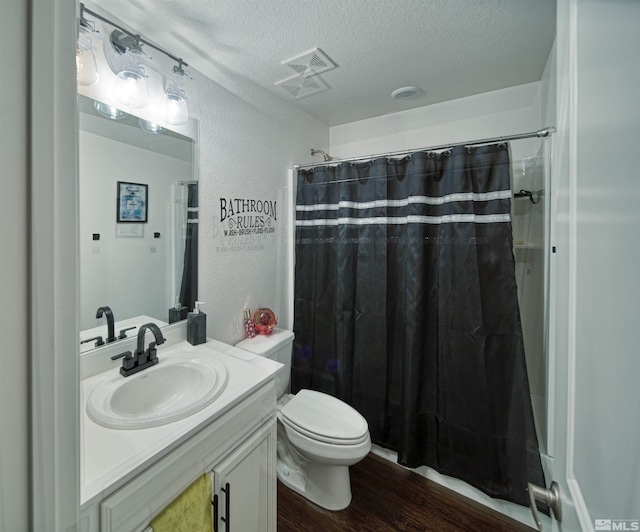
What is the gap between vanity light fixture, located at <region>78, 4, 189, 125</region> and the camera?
44.0 inches

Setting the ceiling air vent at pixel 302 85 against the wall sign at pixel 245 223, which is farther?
the ceiling air vent at pixel 302 85

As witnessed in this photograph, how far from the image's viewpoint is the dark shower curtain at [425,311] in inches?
56.9

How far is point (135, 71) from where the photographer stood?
3.84 ft

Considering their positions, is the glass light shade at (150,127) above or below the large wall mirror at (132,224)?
above

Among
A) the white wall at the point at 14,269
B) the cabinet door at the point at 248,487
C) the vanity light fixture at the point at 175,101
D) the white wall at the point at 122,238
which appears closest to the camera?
the white wall at the point at 14,269

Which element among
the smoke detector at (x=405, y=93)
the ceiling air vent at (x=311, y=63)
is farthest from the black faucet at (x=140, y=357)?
the smoke detector at (x=405, y=93)

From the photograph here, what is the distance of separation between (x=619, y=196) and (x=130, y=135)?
1544 millimetres

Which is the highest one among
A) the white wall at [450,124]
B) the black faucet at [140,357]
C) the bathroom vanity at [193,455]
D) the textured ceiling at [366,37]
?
the textured ceiling at [366,37]

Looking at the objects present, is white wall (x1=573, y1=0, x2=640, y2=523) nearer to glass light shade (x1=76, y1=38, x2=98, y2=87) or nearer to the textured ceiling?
the textured ceiling

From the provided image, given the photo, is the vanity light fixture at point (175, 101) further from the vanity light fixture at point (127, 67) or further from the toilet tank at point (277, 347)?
the toilet tank at point (277, 347)

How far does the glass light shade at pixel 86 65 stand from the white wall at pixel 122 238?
→ 0.19 metres

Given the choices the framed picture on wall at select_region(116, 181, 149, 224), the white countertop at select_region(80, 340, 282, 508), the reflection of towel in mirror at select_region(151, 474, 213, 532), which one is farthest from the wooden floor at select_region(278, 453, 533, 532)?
the framed picture on wall at select_region(116, 181, 149, 224)

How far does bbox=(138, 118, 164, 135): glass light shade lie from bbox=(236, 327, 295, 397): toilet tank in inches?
47.1

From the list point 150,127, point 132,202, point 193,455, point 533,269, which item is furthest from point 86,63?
point 533,269
